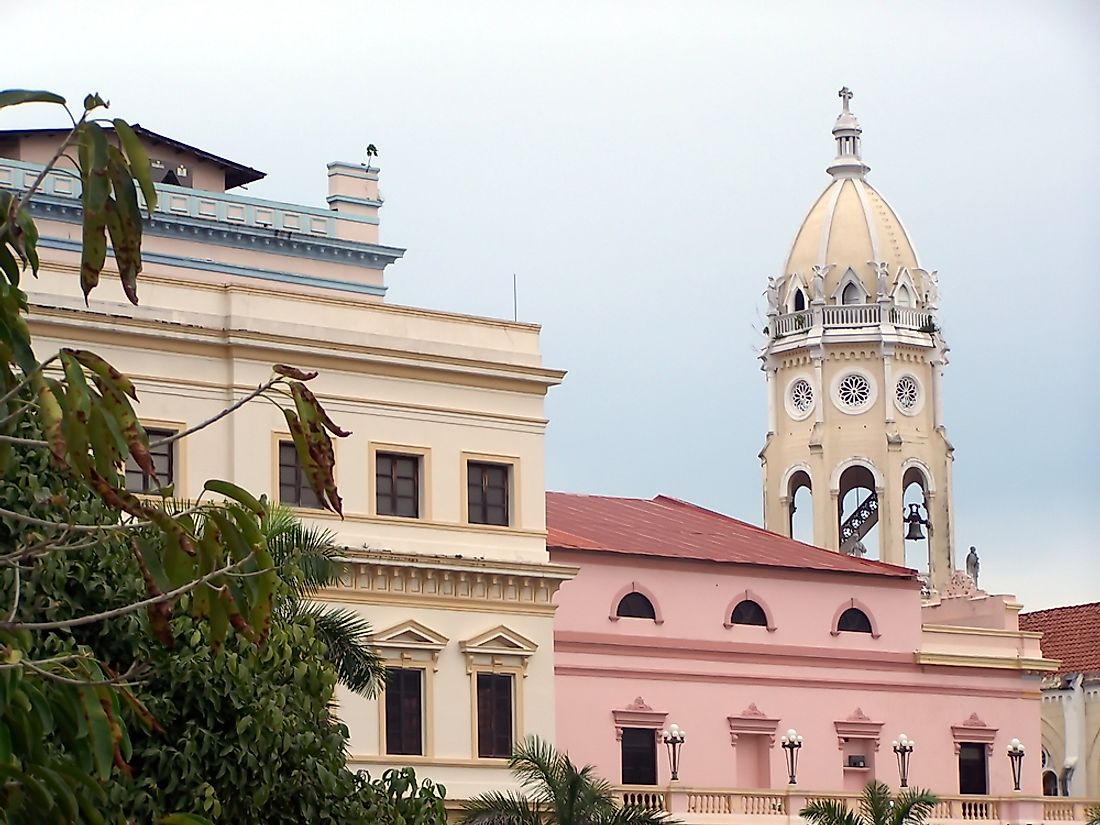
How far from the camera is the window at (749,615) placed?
52.4m

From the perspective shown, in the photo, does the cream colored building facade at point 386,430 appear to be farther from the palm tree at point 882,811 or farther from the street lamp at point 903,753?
the street lamp at point 903,753

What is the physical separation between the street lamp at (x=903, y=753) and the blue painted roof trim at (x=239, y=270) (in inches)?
531

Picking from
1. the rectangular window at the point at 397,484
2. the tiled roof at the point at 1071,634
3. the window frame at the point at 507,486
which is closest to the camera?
the rectangular window at the point at 397,484

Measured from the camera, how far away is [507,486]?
4622 centimetres

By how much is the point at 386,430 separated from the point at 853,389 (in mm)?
41186

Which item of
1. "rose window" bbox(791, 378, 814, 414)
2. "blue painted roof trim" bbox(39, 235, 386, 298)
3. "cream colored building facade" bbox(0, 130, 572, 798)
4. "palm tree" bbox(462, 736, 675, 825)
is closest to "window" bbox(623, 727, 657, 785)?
"cream colored building facade" bbox(0, 130, 572, 798)

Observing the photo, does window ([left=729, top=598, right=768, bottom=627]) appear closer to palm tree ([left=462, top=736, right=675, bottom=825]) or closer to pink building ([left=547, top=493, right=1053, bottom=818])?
pink building ([left=547, top=493, right=1053, bottom=818])

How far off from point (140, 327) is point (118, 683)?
2772cm

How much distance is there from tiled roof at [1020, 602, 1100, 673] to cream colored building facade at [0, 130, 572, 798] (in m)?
26.7

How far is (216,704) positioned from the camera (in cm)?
2705

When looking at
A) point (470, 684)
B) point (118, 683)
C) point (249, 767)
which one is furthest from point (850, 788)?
point (118, 683)

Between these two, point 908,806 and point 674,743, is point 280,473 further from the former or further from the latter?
point 908,806

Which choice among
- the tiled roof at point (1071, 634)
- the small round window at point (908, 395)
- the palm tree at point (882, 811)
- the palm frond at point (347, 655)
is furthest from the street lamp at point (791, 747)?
the small round window at point (908, 395)

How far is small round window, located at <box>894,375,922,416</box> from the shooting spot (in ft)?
274
